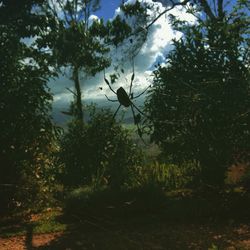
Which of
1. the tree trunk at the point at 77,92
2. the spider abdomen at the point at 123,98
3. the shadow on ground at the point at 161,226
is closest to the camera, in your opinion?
the spider abdomen at the point at 123,98

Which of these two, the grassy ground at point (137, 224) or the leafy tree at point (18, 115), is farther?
the leafy tree at point (18, 115)

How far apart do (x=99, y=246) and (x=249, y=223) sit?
4.27m

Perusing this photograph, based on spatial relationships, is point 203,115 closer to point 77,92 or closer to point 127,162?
point 127,162

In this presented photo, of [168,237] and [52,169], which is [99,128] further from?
[168,237]

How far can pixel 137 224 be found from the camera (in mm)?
13180

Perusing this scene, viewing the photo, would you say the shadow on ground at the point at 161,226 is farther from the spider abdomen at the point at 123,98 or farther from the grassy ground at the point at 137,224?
the spider abdomen at the point at 123,98

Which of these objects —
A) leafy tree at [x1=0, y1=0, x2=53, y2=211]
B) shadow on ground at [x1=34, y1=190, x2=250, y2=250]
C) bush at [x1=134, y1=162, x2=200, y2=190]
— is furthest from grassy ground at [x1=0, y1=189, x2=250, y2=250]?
bush at [x1=134, y1=162, x2=200, y2=190]

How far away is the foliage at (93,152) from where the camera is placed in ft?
62.4

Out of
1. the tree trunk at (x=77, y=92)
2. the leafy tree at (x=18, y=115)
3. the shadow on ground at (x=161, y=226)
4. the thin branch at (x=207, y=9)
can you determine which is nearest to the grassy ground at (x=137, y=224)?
the shadow on ground at (x=161, y=226)

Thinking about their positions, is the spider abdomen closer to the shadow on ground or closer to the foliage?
the shadow on ground

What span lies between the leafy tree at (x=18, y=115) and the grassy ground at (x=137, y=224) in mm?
1629

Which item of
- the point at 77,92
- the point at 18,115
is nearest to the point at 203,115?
the point at 18,115

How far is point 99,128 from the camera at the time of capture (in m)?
19.9

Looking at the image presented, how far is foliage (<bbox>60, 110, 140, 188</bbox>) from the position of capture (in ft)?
62.4
